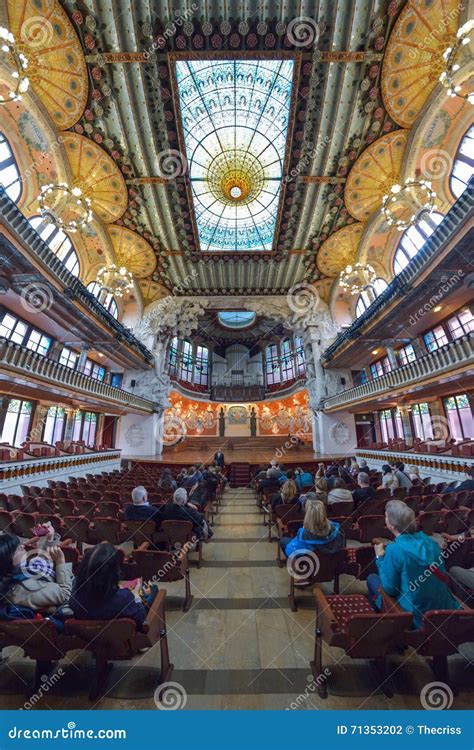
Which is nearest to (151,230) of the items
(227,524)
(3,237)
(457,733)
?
(3,237)

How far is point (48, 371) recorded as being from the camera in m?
9.36

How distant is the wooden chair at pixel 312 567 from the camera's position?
2.74 m

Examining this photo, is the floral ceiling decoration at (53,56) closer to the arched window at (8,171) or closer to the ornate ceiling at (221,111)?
the ornate ceiling at (221,111)

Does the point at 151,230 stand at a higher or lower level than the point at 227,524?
higher

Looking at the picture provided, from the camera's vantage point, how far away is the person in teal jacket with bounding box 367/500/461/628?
6.00 ft

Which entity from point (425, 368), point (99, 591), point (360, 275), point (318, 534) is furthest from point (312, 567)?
point (360, 275)

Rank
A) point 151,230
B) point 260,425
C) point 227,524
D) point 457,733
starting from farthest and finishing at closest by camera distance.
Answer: point 260,425 < point 151,230 < point 227,524 < point 457,733

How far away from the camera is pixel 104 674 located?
182 centimetres

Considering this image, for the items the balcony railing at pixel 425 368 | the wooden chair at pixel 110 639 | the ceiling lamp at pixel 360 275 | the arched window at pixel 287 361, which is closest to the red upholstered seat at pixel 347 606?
the wooden chair at pixel 110 639

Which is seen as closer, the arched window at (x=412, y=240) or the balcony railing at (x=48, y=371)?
the balcony railing at (x=48, y=371)

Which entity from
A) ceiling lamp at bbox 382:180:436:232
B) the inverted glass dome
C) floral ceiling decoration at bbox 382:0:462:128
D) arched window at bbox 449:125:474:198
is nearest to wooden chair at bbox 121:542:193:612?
ceiling lamp at bbox 382:180:436:232

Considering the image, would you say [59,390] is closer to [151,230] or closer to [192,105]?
[151,230]

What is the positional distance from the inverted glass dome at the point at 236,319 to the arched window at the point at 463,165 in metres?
19.6

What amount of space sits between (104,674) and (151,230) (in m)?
17.0
